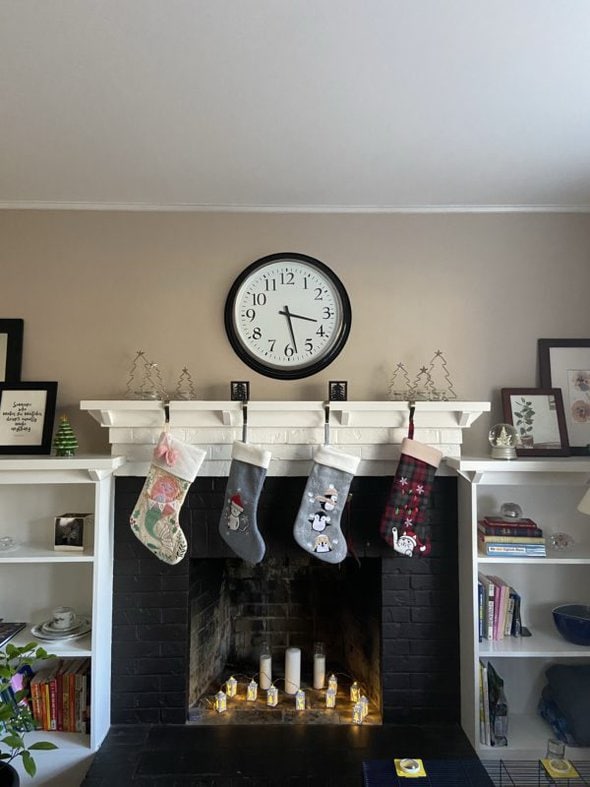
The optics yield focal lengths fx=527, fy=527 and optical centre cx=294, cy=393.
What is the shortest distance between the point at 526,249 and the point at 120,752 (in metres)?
2.59

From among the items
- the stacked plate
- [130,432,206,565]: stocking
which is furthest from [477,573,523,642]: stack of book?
the stacked plate

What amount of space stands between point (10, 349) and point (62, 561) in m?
0.92

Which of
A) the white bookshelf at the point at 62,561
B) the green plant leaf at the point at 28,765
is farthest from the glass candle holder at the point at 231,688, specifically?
the green plant leaf at the point at 28,765

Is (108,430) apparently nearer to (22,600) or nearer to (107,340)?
(107,340)

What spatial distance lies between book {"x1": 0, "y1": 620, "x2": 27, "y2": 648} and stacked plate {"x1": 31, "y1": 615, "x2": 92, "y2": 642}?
6 cm

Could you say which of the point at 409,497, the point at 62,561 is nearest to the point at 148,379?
the point at 62,561

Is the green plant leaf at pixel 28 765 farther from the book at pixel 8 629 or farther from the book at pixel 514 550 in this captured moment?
the book at pixel 514 550

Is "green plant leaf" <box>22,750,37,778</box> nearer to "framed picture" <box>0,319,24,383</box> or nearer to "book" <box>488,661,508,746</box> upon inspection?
"framed picture" <box>0,319,24,383</box>

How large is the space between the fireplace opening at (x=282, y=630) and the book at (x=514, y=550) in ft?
1.51

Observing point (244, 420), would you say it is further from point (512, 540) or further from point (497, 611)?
point (497, 611)

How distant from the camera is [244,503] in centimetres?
202

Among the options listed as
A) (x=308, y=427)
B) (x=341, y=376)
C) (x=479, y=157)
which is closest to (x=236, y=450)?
(x=308, y=427)

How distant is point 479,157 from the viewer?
6.22 ft

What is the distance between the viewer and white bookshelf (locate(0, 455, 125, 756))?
6.49ft
